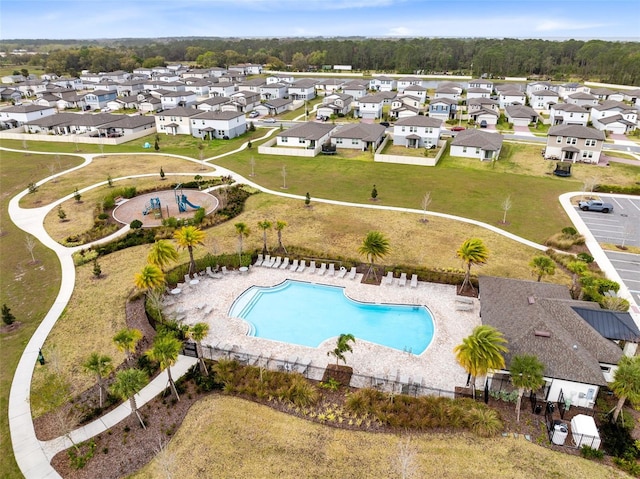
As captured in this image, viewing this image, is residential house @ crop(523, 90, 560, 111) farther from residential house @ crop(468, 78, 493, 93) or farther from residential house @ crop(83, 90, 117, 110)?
residential house @ crop(83, 90, 117, 110)

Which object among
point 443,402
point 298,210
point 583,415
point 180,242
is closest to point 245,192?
point 298,210

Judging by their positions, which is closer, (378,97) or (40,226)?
(40,226)

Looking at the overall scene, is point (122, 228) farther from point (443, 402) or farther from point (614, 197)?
point (614, 197)

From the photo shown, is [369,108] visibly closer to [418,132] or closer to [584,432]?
[418,132]

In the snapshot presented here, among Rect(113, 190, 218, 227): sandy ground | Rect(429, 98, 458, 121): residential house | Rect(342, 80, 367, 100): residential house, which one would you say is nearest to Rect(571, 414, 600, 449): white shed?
Rect(113, 190, 218, 227): sandy ground

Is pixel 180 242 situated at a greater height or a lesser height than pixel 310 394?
greater

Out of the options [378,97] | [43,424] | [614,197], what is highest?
[378,97]
